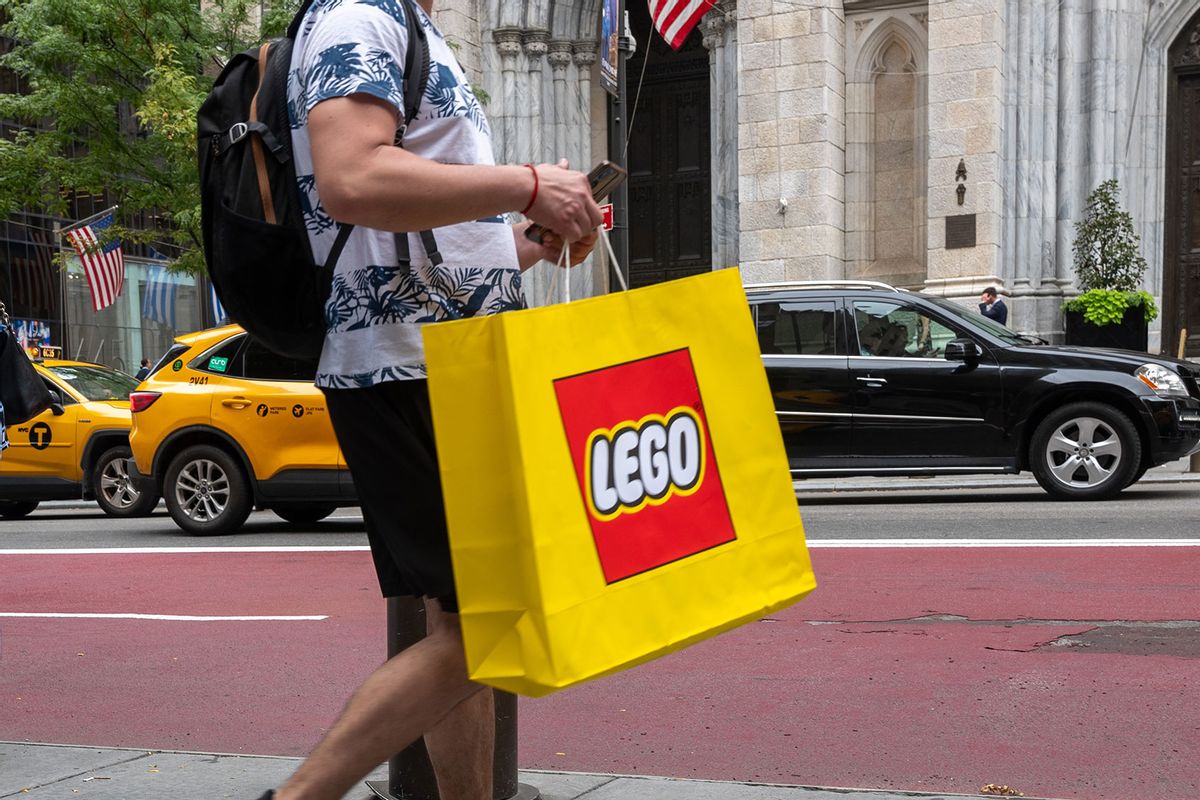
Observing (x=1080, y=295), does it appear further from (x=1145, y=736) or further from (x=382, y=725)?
(x=382, y=725)

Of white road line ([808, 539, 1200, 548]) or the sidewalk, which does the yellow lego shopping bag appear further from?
white road line ([808, 539, 1200, 548])

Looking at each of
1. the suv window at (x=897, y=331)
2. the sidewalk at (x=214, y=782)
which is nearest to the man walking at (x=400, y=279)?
the sidewalk at (x=214, y=782)

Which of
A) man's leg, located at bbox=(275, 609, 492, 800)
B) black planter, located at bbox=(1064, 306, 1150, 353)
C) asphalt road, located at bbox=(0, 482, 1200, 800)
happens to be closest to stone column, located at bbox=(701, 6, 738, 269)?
black planter, located at bbox=(1064, 306, 1150, 353)

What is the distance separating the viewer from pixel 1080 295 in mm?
20422

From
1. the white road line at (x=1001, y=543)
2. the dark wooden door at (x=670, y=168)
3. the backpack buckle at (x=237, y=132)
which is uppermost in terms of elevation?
the dark wooden door at (x=670, y=168)

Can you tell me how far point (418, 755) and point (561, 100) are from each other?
76.1 feet

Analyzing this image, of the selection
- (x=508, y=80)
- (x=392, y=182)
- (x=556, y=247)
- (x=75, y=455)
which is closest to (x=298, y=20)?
(x=392, y=182)

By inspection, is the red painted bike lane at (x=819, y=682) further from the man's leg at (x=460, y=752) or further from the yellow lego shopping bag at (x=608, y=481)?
the yellow lego shopping bag at (x=608, y=481)

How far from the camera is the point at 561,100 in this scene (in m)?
26.0

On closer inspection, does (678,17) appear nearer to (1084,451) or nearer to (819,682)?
(1084,451)

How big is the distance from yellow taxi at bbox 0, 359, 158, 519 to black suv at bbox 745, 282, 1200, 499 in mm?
6836

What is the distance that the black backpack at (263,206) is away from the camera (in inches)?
106

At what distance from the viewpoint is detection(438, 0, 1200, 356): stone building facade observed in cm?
2103

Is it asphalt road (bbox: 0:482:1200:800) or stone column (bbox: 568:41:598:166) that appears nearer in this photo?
asphalt road (bbox: 0:482:1200:800)
